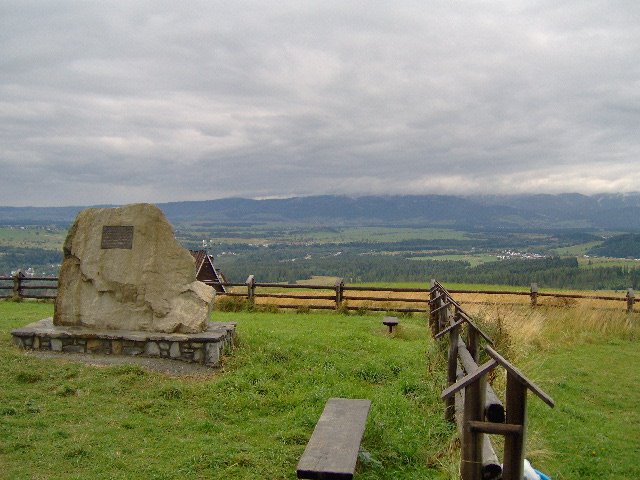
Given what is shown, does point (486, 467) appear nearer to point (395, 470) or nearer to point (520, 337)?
point (395, 470)

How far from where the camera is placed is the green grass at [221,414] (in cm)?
594

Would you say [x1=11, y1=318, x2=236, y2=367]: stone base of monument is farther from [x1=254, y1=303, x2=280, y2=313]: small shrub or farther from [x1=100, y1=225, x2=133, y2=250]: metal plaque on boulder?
[x1=254, y1=303, x2=280, y2=313]: small shrub

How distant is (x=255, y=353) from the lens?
413 inches

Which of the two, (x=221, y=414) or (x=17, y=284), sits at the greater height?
(x=17, y=284)

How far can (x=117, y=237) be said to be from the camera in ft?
36.0

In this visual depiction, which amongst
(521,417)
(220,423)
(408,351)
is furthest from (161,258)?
(521,417)

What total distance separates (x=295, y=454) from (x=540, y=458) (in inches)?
123

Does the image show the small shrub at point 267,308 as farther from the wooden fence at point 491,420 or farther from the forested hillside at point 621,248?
the forested hillside at point 621,248

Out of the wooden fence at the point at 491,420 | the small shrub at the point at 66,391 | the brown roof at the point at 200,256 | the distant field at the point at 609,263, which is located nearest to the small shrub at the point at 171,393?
the small shrub at the point at 66,391

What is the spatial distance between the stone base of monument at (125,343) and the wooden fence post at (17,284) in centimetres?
1019

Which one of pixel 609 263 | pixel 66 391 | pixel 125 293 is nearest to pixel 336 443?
pixel 66 391

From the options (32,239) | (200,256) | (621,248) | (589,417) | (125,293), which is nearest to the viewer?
(589,417)

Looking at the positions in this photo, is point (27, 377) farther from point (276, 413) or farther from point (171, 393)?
point (276, 413)

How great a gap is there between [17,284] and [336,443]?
17443 millimetres
